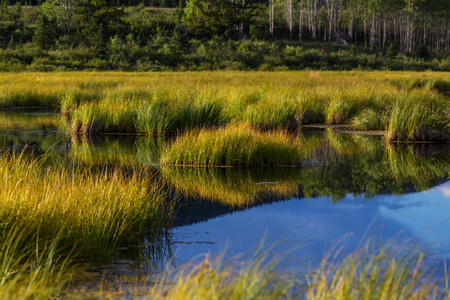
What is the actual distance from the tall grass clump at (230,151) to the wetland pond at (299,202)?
25 cm

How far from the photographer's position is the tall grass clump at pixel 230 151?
871cm

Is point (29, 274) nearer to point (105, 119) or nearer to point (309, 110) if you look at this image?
point (105, 119)

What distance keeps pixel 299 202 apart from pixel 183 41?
40715 millimetres

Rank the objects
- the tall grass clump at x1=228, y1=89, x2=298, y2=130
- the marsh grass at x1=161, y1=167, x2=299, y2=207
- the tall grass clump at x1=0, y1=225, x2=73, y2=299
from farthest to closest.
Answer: the tall grass clump at x1=228, y1=89, x2=298, y2=130
the marsh grass at x1=161, y1=167, x2=299, y2=207
the tall grass clump at x1=0, y1=225, x2=73, y2=299

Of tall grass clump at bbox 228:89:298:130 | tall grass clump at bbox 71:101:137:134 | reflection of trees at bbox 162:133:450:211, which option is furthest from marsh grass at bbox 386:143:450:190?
tall grass clump at bbox 71:101:137:134

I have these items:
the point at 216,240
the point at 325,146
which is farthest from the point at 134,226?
the point at 325,146

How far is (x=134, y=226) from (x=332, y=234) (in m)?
1.85

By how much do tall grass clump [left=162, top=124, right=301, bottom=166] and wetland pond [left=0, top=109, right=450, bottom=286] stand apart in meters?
0.25

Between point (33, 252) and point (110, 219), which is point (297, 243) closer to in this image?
point (110, 219)

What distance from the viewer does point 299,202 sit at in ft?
22.3

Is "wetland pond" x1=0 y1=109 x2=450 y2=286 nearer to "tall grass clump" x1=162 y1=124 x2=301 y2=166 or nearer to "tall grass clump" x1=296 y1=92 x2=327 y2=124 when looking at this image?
"tall grass clump" x1=162 y1=124 x2=301 y2=166

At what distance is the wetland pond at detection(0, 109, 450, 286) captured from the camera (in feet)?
15.5

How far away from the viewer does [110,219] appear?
4703 mm

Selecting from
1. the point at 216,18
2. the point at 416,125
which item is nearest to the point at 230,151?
the point at 416,125
